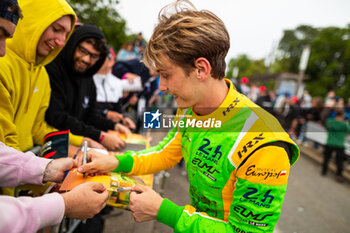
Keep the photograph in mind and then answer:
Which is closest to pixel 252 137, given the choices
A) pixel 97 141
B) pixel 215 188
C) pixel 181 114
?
pixel 215 188

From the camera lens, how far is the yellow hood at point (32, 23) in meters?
1.75

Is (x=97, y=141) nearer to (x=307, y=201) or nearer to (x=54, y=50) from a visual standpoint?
(x=54, y=50)

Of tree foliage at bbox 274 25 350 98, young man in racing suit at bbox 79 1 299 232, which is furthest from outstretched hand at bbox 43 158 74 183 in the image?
tree foliage at bbox 274 25 350 98

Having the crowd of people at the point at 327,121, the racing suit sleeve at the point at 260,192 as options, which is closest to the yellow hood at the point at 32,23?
the racing suit sleeve at the point at 260,192

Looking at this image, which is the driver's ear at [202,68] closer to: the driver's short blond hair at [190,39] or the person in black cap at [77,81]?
the driver's short blond hair at [190,39]

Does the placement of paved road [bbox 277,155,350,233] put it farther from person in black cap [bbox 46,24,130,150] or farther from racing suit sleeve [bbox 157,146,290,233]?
person in black cap [bbox 46,24,130,150]

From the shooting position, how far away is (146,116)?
5.78 feet

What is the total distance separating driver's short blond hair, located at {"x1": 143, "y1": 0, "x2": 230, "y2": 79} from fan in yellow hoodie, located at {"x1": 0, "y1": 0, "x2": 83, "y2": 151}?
1083mm

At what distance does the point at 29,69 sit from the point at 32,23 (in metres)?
0.38

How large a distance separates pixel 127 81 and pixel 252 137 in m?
3.90

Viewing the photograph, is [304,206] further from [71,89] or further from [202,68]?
[71,89]

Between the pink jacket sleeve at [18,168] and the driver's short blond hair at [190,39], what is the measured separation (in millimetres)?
1059

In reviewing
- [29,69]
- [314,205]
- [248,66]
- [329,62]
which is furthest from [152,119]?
[248,66]

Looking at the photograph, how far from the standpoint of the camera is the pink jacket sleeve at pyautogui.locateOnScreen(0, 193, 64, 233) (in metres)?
0.92
